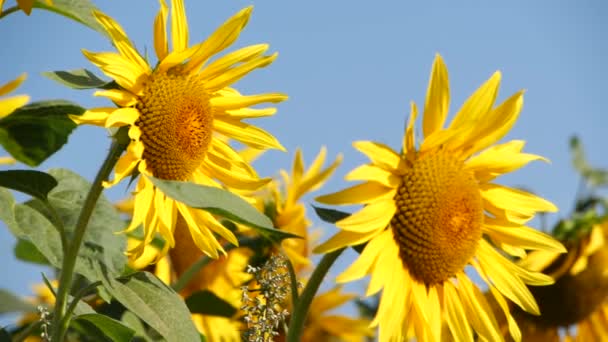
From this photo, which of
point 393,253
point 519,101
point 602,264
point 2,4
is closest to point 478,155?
point 519,101

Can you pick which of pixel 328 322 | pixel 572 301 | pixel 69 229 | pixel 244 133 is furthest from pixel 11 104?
pixel 572 301

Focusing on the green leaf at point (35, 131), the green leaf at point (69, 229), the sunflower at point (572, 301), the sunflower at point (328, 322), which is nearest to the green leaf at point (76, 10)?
the green leaf at point (35, 131)

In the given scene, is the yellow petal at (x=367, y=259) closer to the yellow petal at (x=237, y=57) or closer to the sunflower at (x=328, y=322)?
the yellow petal at (x=237, y=57)

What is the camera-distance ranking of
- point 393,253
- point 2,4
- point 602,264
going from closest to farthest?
point 2,4 → point 393,253 → point 602,264

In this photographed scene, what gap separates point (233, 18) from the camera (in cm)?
143

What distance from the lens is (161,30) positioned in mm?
1438

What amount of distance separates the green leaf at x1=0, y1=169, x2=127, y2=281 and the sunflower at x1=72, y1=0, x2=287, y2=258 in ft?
0.14

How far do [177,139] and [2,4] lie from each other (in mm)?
341

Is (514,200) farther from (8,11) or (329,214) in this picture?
(8,11)

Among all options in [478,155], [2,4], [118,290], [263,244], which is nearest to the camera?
[2,4]

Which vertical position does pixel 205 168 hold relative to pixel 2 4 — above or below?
below

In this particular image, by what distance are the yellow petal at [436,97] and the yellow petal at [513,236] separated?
0.24 m

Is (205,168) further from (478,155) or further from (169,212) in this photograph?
(478,155)

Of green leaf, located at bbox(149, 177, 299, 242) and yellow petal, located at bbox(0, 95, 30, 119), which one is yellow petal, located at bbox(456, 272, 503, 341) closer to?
green leaf, located at bbox(149, 177, 299, 242)
